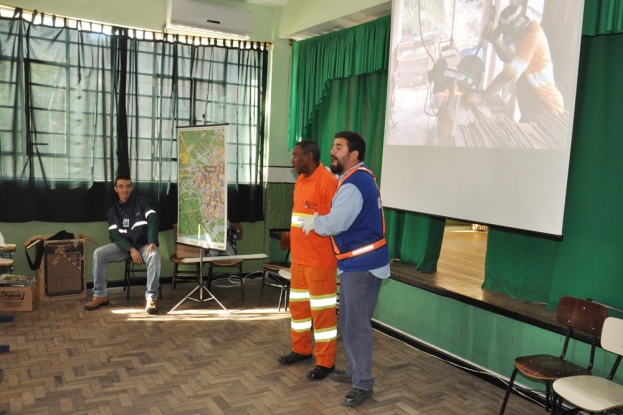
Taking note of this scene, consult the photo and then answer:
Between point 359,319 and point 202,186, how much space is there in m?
2.46

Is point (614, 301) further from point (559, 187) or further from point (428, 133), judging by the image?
point (428, 133)

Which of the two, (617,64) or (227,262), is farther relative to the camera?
(227,262)

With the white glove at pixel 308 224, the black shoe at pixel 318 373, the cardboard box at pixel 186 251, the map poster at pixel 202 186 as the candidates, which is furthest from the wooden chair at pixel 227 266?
the white glove at pixel 308 224

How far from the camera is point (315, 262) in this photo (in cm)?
347

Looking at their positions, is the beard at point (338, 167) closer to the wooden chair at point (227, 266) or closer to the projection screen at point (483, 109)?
the projection screen at point (483, 109)

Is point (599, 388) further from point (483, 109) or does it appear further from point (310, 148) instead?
point (310, 148)

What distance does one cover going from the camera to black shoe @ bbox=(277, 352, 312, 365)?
378 cm

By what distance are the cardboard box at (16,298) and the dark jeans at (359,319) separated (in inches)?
121

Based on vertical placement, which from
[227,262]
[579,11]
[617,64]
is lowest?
[227,262]

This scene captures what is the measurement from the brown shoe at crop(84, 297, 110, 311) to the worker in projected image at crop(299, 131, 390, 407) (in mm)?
2685

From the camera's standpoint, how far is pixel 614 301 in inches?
122

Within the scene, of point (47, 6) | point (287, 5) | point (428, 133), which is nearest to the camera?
point (428, 133)

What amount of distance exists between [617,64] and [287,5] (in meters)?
4.09

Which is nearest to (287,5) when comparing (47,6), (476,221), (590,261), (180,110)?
(180,110)
